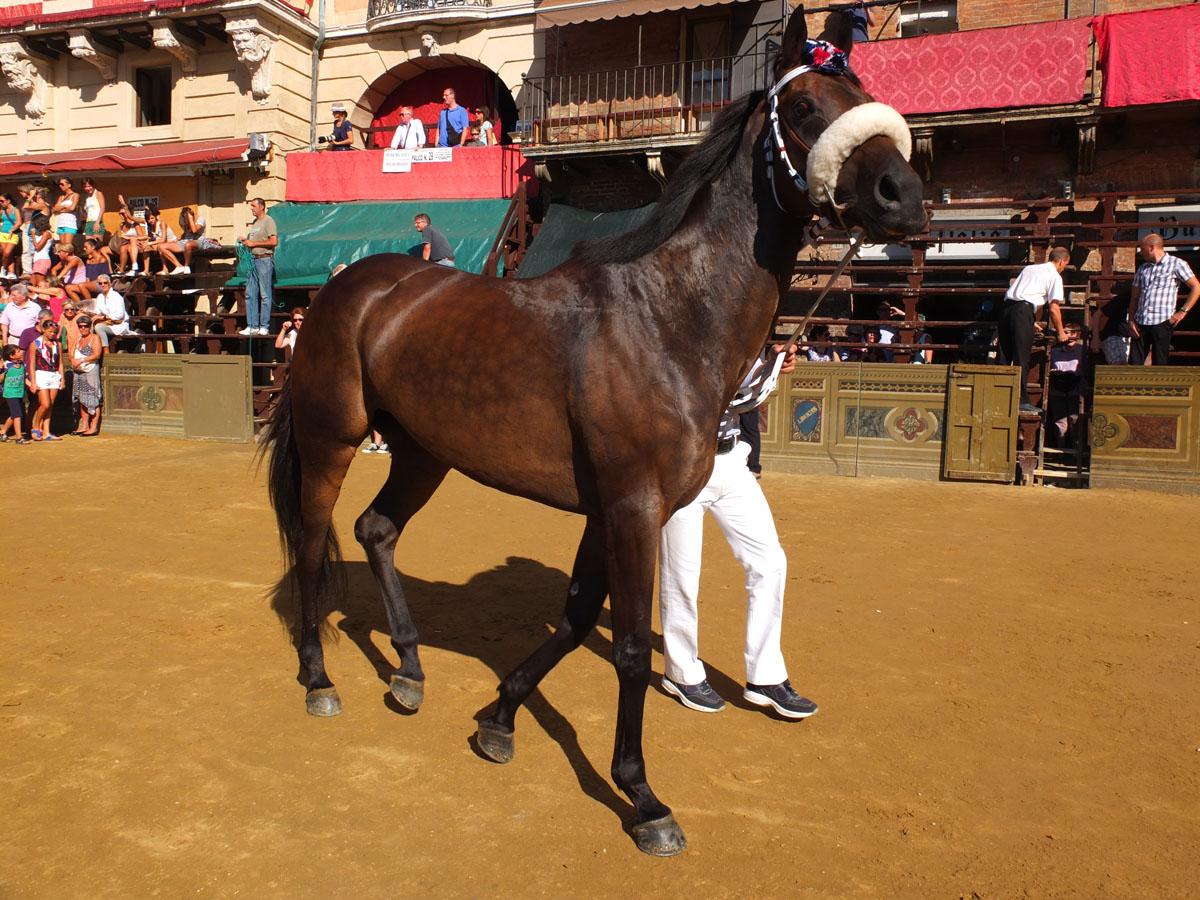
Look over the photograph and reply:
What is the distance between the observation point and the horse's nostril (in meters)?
2.71

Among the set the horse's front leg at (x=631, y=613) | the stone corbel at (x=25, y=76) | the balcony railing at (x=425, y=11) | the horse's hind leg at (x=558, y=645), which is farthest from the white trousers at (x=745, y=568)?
the stone corbel at (x=25, y=76)

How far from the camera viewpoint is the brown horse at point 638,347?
114 inches

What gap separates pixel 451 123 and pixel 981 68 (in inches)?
412

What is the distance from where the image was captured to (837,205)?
2812 mm

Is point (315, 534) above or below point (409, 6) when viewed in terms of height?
below

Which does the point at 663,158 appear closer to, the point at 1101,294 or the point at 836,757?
the point at 1101,294

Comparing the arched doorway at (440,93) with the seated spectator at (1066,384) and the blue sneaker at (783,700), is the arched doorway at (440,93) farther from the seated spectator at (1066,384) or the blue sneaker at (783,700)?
the blue sneaker at (783,700)

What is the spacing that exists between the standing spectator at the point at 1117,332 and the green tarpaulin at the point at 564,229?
26.2ft

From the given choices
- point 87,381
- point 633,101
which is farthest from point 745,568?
point 633,101

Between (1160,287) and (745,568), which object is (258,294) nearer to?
(1160,287)

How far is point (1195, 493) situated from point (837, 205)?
8.95m

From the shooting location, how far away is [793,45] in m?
A: 2.93

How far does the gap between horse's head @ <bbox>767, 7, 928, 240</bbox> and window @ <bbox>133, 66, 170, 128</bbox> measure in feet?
78.0

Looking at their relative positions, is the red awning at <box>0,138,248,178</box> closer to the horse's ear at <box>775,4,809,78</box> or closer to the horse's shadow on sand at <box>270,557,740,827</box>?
the horse's shadow on sand at <box>270,557,740,827</box>
